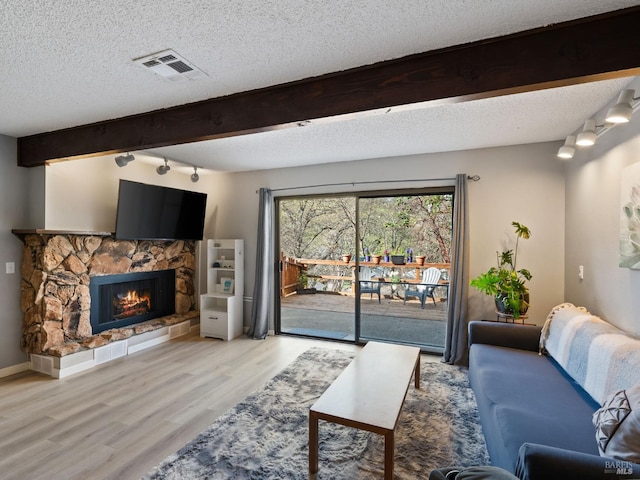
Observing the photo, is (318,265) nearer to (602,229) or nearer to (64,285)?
Result: (64,285)

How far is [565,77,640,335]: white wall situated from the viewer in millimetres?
2256

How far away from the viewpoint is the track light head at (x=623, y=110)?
6.00ft

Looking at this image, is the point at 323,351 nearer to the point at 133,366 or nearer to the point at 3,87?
the point at 133,366

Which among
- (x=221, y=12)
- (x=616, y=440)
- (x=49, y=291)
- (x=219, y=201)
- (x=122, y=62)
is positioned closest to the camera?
(x=616, y=440)

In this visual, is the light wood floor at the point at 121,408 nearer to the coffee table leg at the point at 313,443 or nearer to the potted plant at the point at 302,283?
the coffee table leg at the point at 313,443

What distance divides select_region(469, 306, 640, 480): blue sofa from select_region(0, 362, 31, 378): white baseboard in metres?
4.48

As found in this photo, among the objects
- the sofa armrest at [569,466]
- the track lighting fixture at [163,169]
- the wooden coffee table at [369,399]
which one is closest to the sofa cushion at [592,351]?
the sofa armrest at [569,466]

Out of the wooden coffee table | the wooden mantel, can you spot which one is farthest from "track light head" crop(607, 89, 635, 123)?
the wooden mantel

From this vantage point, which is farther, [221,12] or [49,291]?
[49,291]

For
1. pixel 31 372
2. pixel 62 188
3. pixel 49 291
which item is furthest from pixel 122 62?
pixel 31 372

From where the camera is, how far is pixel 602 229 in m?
2.60

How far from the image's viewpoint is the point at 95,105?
8.31 feet

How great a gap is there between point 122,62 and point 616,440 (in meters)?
3.14

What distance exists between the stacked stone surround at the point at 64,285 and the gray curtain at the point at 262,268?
1.41 meters
